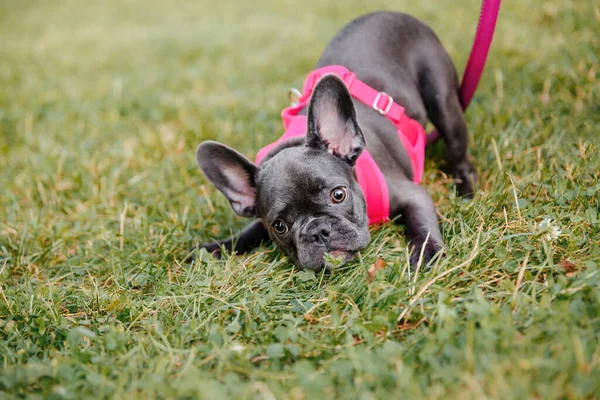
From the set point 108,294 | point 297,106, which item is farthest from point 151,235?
point 297,106

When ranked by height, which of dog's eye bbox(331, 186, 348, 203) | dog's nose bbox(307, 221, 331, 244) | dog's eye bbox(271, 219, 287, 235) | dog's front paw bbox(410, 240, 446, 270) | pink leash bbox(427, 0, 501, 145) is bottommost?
dog's front paw bbox(410, 240, 446, 270)

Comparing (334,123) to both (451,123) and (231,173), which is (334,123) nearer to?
(231,173)

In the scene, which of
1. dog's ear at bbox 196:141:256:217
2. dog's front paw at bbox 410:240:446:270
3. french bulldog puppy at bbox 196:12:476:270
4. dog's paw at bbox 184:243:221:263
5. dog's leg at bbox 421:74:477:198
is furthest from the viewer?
dog's leg at bbox 421:74:477:198

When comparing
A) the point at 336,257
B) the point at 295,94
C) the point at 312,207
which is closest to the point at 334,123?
the point at 312,207

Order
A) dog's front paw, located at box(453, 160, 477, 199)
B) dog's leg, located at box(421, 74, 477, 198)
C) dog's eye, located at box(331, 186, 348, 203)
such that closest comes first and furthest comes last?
dog's eye, located at box(331, 186, 348, 203)
dog's front paw, located at box(453, 160, 477, 199)
dog's leg, located at box(421, 74, 477, 198)

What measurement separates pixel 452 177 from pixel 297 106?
1351mm

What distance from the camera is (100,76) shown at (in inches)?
307

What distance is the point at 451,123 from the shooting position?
4215mm

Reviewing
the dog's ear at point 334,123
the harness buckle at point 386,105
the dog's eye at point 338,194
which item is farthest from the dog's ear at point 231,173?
the harness buckle at point 386,105

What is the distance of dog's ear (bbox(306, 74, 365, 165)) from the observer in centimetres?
324

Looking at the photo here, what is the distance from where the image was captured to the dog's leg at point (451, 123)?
13.6ft

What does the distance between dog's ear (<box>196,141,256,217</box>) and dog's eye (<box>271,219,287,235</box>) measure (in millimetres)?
377

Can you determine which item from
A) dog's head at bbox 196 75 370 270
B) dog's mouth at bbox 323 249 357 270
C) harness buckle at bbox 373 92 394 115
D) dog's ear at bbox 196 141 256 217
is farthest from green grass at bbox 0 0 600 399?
harness buckle at bbox 373 92 394 115

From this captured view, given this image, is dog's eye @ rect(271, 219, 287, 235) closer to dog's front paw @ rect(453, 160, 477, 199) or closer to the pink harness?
the pink harness
